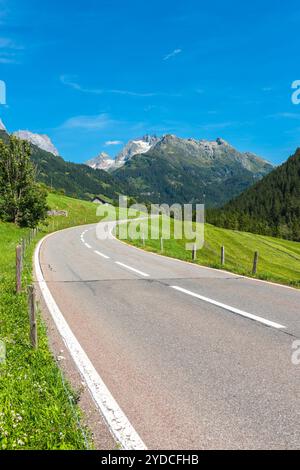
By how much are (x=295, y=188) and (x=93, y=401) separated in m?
210

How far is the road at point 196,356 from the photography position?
4.08m

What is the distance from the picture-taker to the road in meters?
4.08

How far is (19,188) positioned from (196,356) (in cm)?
3628

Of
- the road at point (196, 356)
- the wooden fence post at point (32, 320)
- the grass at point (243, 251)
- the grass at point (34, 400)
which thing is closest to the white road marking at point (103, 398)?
the road at point (196, 356)

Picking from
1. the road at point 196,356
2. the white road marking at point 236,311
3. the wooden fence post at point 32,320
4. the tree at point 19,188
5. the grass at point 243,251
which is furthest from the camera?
the grass at point 243,251

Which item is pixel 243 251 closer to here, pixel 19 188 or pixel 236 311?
pixel 19 188

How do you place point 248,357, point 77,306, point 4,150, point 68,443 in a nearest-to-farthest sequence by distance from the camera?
point 68,443
point 248,357
point 77,306
point 4,150

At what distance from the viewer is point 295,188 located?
195750 millimetres

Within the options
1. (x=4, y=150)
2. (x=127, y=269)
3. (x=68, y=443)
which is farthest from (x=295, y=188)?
(x=68, y=443)

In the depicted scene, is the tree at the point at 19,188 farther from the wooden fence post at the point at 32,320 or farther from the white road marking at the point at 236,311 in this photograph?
the wooden fence post at the point at 32,320

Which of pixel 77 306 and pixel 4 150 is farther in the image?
pixel 4 150

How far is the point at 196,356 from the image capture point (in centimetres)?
614

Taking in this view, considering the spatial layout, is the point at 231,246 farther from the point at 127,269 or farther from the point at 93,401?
the point at 93,401

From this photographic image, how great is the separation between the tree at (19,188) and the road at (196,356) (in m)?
27.7
